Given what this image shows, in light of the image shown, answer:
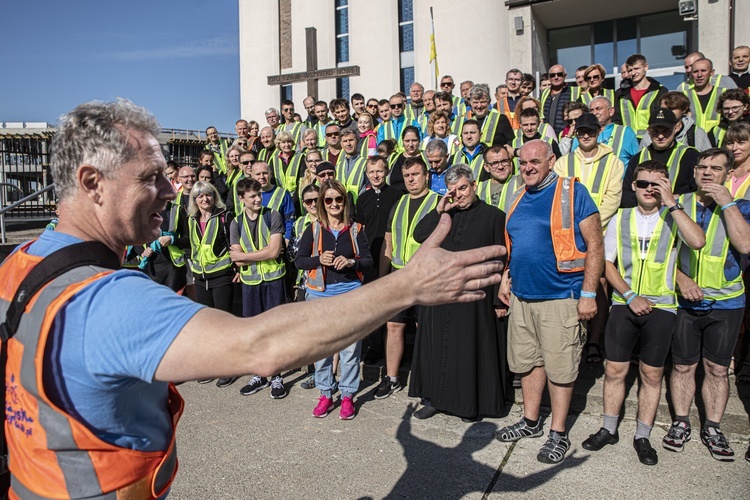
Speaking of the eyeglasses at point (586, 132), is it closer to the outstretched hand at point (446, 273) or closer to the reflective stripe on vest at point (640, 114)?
the reflective stripe on vest at point (640, 114)

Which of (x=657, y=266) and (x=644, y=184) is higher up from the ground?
(x=644, y=184)

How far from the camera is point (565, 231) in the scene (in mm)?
4109

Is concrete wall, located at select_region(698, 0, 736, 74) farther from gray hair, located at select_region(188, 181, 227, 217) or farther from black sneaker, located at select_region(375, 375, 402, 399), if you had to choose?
gray hair, located at select_region(188, 181, 227, 217)

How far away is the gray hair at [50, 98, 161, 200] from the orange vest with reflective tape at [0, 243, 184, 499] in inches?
9.9

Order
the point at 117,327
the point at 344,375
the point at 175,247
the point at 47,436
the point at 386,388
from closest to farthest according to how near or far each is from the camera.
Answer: the point at 117,327 < the point at 47,436 < the point at 344,375 < the point at 386,388 < the point at 175,247

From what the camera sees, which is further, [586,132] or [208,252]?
[208,252]

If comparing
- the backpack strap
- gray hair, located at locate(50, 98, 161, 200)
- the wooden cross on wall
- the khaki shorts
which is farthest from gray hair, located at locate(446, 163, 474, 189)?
the wooden cross on wall

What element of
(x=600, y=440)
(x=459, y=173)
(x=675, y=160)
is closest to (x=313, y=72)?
(x=459, y=173)

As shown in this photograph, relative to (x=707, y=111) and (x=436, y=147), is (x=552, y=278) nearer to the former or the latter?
(x=436, y=147)

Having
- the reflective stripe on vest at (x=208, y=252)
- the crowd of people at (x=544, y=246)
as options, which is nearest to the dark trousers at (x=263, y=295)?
the crowd of people at (x=544, y=246)

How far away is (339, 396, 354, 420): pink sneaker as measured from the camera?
15.9 ft

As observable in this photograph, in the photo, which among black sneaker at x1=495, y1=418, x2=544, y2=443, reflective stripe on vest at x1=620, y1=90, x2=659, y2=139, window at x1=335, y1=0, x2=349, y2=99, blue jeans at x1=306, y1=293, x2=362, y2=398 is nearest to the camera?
black sneaker at x1=495, y1=418, x2=544, y2=443

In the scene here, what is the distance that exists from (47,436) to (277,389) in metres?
4.14

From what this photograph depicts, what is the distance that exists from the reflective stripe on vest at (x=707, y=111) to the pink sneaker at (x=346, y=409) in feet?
16.5
